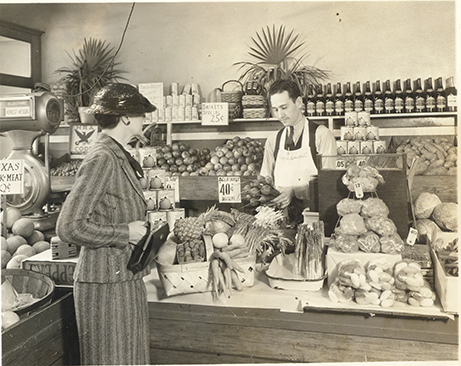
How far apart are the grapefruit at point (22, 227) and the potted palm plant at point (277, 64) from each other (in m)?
1.99

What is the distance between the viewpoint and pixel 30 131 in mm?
2217

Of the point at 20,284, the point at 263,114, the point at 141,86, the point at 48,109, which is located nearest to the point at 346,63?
the point at 263,114

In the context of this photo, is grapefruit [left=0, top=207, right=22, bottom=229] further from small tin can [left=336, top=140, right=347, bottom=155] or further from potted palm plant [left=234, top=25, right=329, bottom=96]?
small tin can [left=336, top=140, right=347, bottom=155]

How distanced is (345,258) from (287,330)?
0.40 m

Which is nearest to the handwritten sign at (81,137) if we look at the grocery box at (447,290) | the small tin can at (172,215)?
the small tin can at (172,215)

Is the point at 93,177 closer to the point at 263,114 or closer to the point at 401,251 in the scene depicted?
the point at 401,251

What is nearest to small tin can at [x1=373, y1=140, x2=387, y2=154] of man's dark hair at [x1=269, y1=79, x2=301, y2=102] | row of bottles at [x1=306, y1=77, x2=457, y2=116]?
row of bottles at [x1=306, y1=77, x2=457, y2=116]

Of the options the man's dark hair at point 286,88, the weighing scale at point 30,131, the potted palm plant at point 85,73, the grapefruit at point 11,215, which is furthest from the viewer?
the potted palm plant at point 85,73

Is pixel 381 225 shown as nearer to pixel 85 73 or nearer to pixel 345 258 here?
pixel 345 258

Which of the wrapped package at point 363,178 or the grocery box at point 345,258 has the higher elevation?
the wrapped package at point 363,178

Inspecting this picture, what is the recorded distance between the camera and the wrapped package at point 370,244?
5.78ft

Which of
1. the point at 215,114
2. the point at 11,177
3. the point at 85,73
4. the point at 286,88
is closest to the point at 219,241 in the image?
the point at 11,177

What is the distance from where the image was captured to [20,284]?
1804 mm

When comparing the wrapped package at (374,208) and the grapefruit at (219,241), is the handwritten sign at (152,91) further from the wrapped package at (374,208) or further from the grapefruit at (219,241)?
the wrapped package at (374,208)
